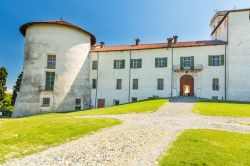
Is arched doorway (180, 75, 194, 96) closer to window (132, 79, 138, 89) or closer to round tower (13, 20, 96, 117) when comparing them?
window (132, 79, 138, 89)

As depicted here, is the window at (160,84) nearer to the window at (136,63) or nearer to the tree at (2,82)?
the window at (136,63)

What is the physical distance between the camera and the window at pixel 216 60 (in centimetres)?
2742

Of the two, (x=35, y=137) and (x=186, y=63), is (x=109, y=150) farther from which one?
(x=186, y=63)

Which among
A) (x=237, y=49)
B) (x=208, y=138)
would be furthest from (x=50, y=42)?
(x=208, y=138)


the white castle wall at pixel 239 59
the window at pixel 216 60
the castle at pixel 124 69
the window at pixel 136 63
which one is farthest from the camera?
the window at pixel 136 63

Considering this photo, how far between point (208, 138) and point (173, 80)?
20.9 metres

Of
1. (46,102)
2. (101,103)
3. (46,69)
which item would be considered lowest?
(101,103)

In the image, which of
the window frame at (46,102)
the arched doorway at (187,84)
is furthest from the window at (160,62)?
the window frame at (46,102)

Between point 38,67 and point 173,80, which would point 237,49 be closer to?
point 173,80

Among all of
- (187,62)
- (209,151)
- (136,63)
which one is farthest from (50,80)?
(209,151)

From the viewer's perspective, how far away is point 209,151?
23.2 feet

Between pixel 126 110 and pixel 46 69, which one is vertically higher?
pixel 46 69

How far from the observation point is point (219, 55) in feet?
90.5

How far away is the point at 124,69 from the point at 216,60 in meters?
12.2
